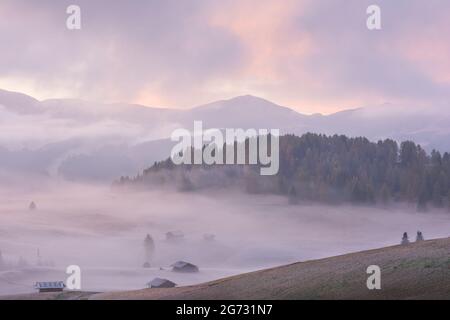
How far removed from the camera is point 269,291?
37125mm

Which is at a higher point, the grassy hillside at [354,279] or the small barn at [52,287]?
the grassy hillside at [354,279]

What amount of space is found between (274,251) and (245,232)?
19.1 metres

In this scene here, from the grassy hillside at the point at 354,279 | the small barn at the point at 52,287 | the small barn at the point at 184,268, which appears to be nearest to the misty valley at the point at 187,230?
the small barn at the point at 184,268

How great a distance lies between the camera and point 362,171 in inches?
4035

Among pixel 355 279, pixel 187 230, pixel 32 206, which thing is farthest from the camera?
pixel 187 230

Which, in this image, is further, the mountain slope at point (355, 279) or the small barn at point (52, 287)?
the small barn at point (52, 287)

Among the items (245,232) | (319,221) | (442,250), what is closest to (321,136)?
(319,221)

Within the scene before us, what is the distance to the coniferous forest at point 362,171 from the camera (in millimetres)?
100812

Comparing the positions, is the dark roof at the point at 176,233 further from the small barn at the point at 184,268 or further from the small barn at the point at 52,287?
the small barn at the point at 52,287

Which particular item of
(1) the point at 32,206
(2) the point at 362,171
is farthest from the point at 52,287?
(1) the point at 32,206

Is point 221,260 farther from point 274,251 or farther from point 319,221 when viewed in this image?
point 319,221

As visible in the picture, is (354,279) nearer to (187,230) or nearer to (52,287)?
(52,287)

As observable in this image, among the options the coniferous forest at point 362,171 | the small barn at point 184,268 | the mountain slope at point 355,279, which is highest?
the coniferous forest at point 362,171

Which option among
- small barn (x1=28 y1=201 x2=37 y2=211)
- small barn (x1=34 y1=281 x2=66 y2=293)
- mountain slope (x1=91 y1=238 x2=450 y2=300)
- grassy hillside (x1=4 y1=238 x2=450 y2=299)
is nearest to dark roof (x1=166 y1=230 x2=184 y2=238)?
small barn (x1=28 y1=201 x2=37 y2=211)
